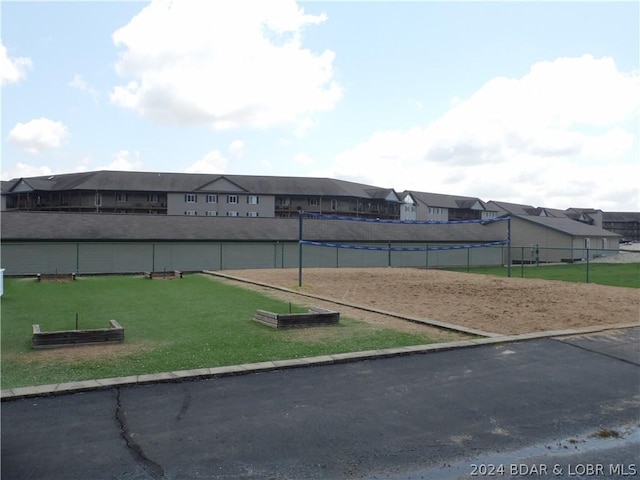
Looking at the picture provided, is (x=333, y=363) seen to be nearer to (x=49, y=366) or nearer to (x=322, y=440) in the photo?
(x=322, y=440)

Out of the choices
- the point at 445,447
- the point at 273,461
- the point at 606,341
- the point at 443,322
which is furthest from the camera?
the point at 443,322

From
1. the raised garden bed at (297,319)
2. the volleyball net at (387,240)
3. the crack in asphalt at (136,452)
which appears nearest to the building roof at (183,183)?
the volleyball net at (387,240)

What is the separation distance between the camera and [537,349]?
28.2ft

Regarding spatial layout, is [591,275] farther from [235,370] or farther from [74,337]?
[74,337]

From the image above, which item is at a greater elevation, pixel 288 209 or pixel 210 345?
pixel 288 209

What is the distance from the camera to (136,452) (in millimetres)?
4438

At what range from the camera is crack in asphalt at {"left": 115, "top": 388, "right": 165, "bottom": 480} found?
4094 millimetres

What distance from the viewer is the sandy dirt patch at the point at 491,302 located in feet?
37.6

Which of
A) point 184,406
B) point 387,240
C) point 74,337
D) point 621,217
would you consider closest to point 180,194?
point 387,240

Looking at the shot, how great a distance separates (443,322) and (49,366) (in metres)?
7.56

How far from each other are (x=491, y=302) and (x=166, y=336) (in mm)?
9742

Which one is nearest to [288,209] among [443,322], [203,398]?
[443,322]

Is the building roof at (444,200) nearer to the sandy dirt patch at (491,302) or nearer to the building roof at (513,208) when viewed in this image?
the building roof at (513,208)

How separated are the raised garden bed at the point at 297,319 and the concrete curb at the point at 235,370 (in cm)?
Answer: 261
